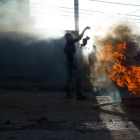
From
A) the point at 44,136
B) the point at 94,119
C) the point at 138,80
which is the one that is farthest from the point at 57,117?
the point at 138,80

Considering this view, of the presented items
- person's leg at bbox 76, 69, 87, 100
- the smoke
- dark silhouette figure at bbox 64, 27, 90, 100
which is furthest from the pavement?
the smoke

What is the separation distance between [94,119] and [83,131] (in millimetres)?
793

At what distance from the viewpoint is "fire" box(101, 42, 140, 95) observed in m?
5.43

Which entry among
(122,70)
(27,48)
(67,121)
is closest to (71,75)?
(122,70)

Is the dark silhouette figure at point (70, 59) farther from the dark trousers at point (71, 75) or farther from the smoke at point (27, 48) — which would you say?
the smoke at point (27, 48)

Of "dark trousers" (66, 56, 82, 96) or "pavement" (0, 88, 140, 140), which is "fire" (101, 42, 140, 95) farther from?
"dark trousers" (66, 56, 82, 96)

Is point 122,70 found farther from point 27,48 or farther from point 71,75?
point 27,48

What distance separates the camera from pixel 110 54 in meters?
6.12

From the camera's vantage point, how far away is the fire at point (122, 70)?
5.43 metres

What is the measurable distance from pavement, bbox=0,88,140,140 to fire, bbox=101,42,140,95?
0.51 metres

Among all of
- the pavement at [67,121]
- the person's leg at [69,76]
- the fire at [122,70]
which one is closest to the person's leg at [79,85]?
the person's leg at [69,76]

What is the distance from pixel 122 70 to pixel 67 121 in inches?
83.7

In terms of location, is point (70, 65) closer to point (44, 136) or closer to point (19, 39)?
point (44, 136)

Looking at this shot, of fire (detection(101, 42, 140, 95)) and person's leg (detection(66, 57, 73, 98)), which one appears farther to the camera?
person's leg (detection(66, 57, 73, 98))
